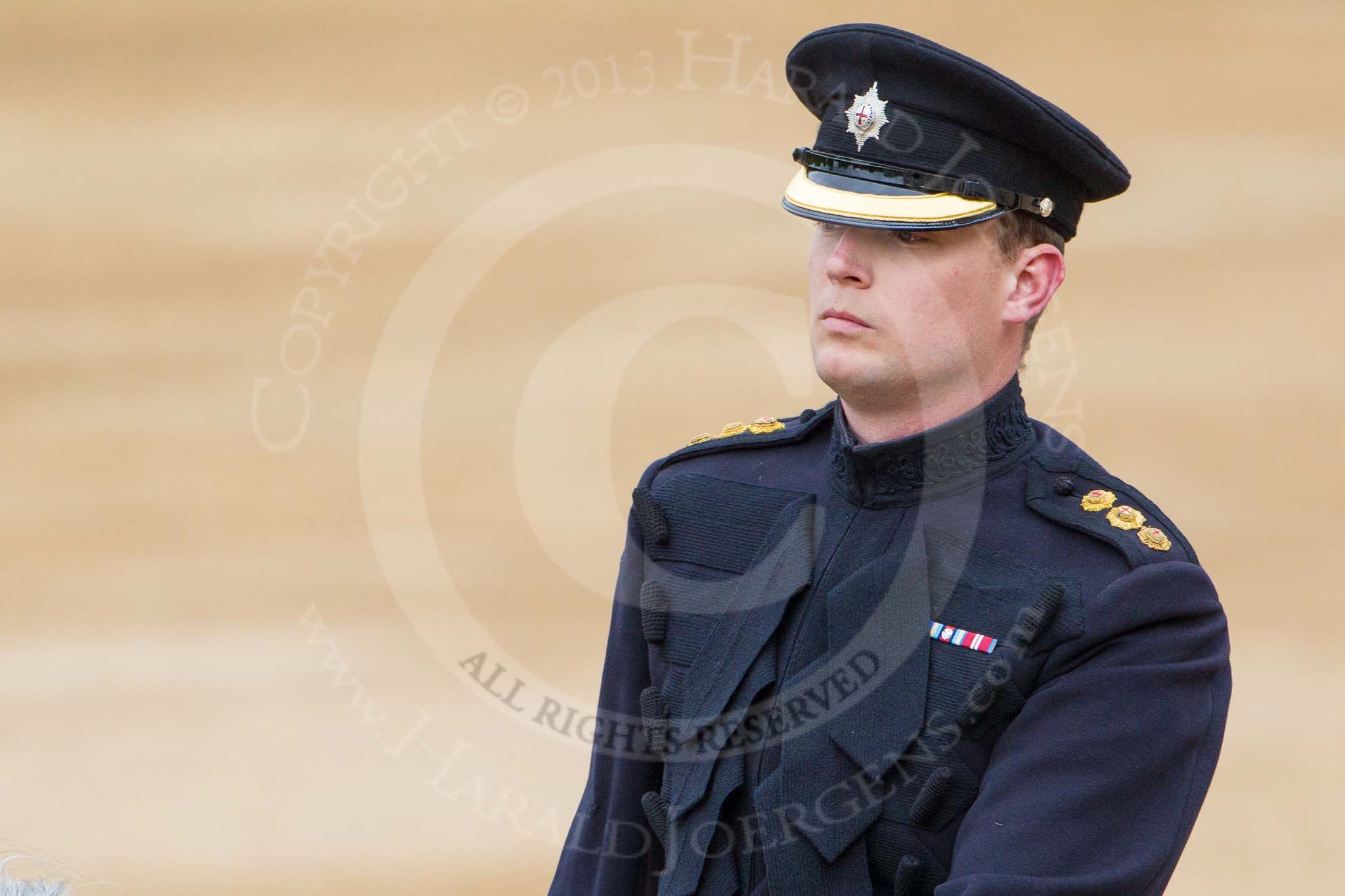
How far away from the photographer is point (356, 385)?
110 inches

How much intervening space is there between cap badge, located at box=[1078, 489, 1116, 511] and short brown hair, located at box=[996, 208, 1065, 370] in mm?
177

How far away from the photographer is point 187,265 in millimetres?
2824

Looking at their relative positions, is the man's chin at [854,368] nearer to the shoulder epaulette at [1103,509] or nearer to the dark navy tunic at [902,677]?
the dark navy tunic at [902,677]

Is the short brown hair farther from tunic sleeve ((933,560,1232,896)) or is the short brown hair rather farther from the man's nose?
tunic sleeve ((933,560,1232,896))


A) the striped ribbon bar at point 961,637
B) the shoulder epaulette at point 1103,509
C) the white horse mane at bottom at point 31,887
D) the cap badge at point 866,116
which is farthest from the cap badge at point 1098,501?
the white horse mane at bottom at point 31,887

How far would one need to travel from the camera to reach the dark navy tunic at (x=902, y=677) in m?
1.35

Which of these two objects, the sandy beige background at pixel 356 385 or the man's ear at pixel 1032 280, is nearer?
the man's ear at pixel 1032 280

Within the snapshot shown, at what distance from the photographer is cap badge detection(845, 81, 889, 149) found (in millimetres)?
1522

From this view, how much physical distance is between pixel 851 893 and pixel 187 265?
6.13 ft

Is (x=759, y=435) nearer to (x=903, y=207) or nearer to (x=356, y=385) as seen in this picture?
(x=903, y=207)

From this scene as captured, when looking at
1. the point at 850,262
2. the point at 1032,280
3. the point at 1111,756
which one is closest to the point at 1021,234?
the point at 1032,280

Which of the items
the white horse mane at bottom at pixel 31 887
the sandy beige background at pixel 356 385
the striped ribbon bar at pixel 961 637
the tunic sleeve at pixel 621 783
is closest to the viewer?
the white horse mane at bottom at pixel 31 887

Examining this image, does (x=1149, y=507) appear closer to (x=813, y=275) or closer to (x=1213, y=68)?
(x=813, y=275)

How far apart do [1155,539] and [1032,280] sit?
27cm
